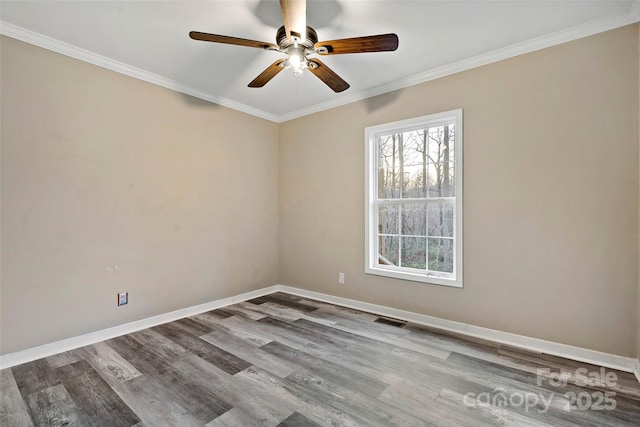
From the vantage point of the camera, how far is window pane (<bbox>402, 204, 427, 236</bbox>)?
10.5ft

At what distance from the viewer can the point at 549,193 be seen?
8.02 feet

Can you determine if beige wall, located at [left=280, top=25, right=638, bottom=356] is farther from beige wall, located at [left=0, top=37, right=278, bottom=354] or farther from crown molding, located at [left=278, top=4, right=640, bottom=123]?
beige wall, located at [left=0, top=37, right=278, bottom=354]

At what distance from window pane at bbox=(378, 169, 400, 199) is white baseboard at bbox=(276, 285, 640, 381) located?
1.26 metres

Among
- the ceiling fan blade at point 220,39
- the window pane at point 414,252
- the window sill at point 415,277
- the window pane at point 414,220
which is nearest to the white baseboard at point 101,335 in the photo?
the window sill at point 415,277

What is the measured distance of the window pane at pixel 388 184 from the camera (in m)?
3.41

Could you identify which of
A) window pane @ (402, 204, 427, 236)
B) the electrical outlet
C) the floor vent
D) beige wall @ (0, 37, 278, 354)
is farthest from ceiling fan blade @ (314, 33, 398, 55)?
the electrical outlet

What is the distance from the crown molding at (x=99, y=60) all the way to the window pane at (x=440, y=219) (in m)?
2.71

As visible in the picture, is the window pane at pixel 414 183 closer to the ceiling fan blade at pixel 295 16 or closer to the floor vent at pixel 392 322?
the floor vent at pixel 392 322

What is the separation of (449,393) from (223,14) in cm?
298

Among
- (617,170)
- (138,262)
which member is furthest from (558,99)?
(138,262)

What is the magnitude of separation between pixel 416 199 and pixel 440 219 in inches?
12.7

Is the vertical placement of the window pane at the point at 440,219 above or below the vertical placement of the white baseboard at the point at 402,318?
above

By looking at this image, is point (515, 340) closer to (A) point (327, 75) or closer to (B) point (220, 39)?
(A) point (327, 75)

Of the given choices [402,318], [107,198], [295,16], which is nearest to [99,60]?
[107,198]
